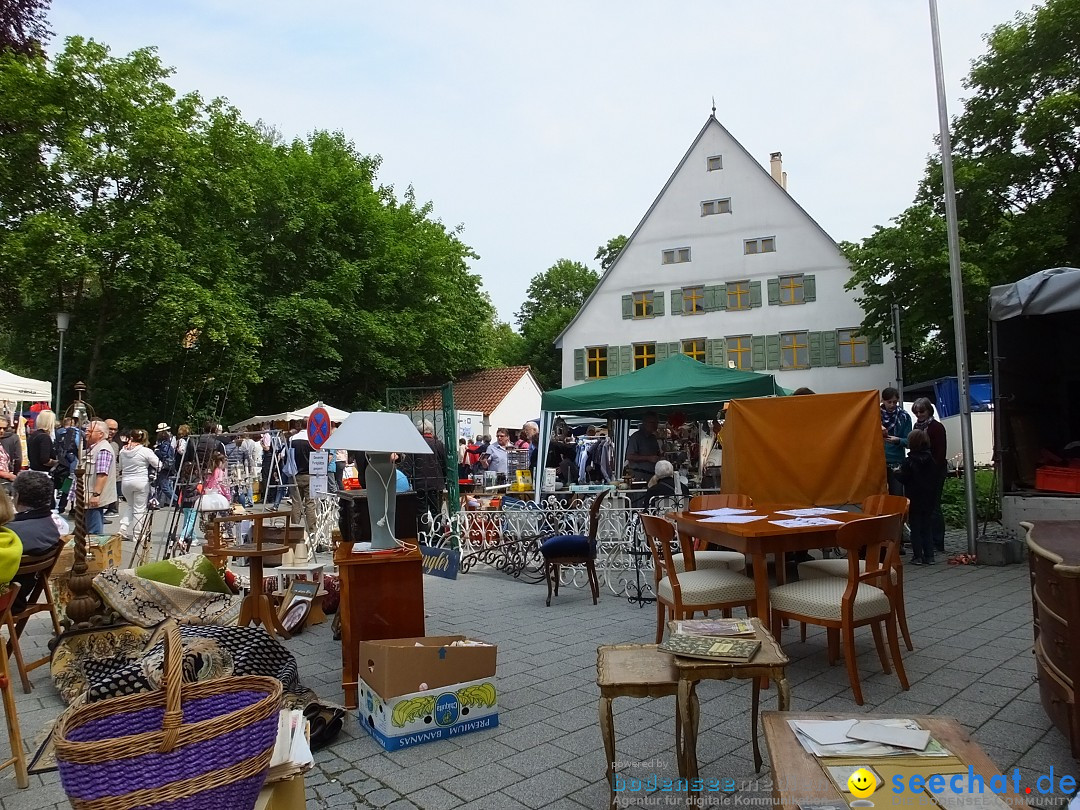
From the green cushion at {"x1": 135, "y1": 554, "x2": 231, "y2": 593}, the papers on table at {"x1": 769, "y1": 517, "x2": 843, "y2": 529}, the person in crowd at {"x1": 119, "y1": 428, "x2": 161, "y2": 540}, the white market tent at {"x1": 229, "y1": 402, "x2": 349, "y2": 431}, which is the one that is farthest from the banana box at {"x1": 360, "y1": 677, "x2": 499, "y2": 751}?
the white market tent at {"x1": 229, "y1": 402, "x2": 349, "y2": 431}

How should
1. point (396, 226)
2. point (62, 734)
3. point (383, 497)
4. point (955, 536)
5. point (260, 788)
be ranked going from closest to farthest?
1. point (62, 734)
2. point (260, 788)
3. point (383, 497)
4. point (955, 536)
5. point (396, 226)

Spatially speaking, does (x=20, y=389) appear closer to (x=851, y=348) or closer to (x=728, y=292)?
(x=728, y=292)

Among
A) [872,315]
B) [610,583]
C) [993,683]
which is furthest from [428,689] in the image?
[872,315]

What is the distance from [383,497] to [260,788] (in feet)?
8.31

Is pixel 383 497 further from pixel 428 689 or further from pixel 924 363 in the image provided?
pixel 924 363

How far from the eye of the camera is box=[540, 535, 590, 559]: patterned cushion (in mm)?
6777

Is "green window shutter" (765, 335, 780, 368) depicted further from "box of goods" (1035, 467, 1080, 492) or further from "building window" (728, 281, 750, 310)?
"box of goods" (1035, 467, 1080, 492)

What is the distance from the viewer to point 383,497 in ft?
15.3

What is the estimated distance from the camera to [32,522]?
462 centimetres

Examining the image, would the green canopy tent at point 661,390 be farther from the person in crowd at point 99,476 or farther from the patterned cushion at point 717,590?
the person in crowd at point 99,476

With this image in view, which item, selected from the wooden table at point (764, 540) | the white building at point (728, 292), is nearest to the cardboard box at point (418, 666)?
the wooden table at point (764, 540)

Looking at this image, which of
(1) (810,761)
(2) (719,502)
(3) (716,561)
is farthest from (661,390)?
(1) (810,761)

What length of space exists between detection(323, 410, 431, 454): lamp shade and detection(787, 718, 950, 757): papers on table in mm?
2718

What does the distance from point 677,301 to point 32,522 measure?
2509cm
